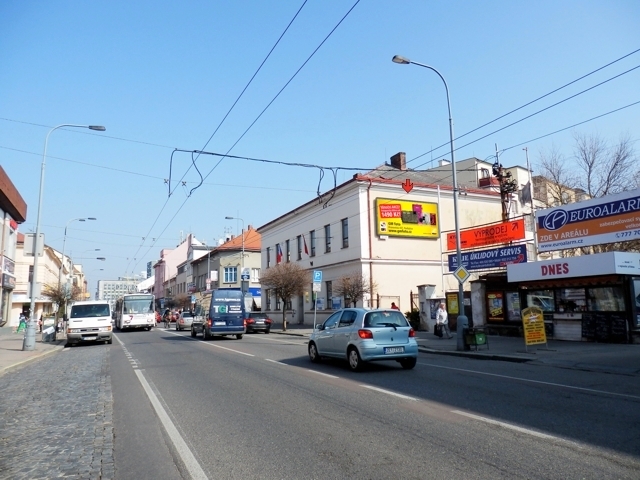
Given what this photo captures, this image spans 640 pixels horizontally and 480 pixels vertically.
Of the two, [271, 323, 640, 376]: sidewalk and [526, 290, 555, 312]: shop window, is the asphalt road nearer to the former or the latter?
[271, 323, 640, 376]: sidewalk

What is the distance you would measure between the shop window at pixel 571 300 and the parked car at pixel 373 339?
9768 millimetres

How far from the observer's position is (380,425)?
23.6ft

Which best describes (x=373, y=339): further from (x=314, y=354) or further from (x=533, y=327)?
(x=533, y=327)

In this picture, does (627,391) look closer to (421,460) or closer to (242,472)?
(421,460)

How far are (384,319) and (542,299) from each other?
436 inches

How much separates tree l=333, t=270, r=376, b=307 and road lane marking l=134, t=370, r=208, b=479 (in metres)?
22.8

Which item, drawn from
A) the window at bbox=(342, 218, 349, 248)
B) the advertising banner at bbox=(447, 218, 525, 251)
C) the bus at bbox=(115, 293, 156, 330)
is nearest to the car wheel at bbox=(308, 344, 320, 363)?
the advertising banner at bbox=(447, 218, 525, 251)

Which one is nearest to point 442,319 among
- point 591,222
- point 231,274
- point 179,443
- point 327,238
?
point 591,222

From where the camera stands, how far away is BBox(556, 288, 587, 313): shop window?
20000mm

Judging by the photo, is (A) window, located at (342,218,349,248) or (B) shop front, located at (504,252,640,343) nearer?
(B) shop front, located at (504,252,640,343)

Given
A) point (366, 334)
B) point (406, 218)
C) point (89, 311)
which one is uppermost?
point (406, 218)

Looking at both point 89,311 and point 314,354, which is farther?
point 89,311

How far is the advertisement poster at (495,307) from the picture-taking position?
2373 cm

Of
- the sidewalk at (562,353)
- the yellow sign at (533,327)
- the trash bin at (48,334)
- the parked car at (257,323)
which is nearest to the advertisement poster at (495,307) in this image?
the sidewalk at (562,353)
